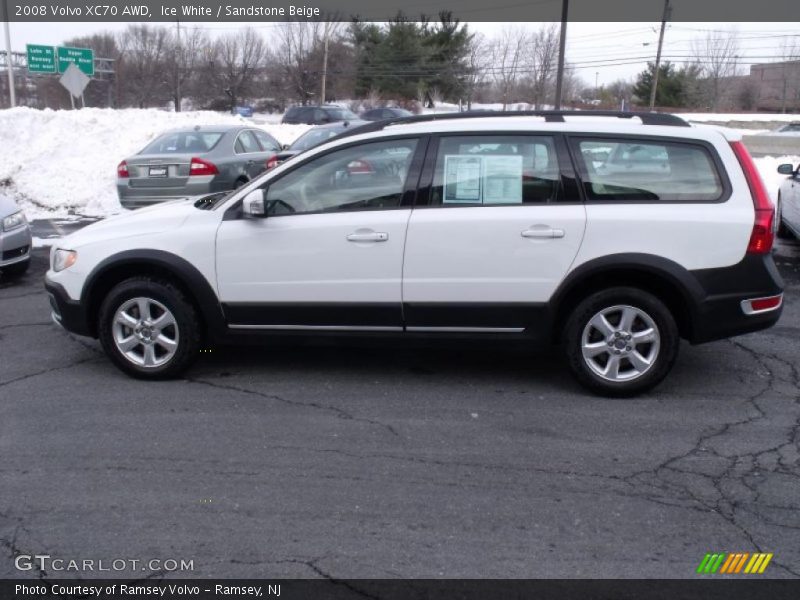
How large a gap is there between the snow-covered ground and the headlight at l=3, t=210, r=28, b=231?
5.69 meters

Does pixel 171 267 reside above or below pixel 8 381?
above

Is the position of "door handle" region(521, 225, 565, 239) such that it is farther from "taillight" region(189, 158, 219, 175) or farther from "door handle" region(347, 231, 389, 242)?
"taillight" region(189, 158, 219, 175)

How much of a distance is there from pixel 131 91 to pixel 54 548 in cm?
5394

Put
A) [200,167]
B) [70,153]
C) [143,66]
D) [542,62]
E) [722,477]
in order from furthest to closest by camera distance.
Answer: [143,66] → [542,62] → [70,153] → [200,167] → [722,477]

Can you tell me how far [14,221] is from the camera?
8.64m

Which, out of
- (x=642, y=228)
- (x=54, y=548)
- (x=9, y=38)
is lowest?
(x=54, y=548)

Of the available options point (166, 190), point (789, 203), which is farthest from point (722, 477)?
point (166, 190)

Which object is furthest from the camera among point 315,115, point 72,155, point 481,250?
point 315,115

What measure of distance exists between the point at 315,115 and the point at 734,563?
25308 millimetres

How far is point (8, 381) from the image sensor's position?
18.2ft

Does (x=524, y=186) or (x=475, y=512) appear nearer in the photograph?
(x=475, y=512)

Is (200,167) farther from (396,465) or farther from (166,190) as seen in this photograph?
(396,465)
